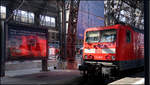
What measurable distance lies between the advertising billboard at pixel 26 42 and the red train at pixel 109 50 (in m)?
2.56

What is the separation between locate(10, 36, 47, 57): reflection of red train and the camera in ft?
31.6

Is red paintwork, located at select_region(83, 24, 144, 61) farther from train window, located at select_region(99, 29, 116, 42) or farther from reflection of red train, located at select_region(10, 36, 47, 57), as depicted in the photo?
reflection of red train, located at select_region(10, 36, 47, 57)

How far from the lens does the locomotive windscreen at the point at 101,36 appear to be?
10188mm

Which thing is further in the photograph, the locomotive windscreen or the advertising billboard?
the locomotive windscreen

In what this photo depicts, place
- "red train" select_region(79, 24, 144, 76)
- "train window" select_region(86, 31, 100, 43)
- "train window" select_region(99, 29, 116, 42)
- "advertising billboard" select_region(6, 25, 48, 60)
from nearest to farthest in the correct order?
1. "advertising billboard" select_region(6, 25, 48, 60)
2. "red train" select_region(79, 24, 144, 76)
3. "train window" select_region(99, 29, 116, 42)
4. "train window" select_region(86, 31, 100, 43)

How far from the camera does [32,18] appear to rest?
97.5 ft

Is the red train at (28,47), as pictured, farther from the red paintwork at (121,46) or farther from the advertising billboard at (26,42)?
the red paintwork at (121,46)

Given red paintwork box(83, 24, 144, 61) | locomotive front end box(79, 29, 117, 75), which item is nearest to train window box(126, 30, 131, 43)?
red paintwork box(83, 24, 144, 61)

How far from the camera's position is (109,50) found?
32.8ft

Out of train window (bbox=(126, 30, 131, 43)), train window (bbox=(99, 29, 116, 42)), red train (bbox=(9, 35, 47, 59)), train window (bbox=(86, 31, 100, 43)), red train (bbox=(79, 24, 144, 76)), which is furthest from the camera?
train window (bbox=(86, 31, 100, 43))

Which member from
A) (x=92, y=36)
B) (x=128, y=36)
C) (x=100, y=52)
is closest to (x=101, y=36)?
(x=92, y=36)

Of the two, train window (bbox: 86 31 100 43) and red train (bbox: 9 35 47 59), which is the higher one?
train window (bbox: 86 31 100 43)

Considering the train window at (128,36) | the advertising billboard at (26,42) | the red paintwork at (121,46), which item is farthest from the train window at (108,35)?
the advertising billboard at (26,42)

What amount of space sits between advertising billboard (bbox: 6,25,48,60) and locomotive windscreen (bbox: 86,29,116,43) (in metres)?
2.70
